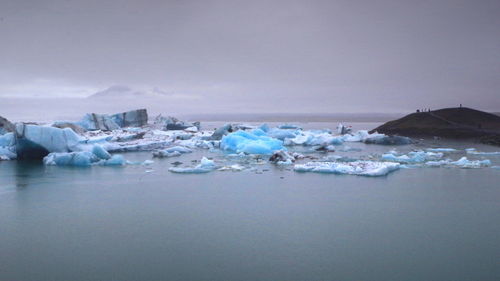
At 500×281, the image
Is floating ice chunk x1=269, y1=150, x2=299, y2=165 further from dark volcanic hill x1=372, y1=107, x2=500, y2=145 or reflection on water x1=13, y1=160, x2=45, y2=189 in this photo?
dark volcanic hill x1=372, y1=107, x2=500, y2=145

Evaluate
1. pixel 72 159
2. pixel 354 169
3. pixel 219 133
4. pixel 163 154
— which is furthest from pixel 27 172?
pixel 219 133

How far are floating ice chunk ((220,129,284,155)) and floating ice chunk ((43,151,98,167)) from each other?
5.43m

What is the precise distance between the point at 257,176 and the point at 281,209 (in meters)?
3.28

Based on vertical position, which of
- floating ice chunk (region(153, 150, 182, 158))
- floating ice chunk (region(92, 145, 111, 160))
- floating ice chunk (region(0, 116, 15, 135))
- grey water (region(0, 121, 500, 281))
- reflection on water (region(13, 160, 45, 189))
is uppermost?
floating ice chunk (region(0, 116, 15, 135))

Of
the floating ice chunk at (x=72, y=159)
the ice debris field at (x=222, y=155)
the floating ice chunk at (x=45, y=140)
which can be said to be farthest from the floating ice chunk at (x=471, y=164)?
the floating ice chunk at (x=45, y=140)

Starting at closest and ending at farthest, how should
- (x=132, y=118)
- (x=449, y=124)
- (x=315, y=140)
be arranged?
(x=315, y=140) < (x=449, y=124) < (x=132, y=118)

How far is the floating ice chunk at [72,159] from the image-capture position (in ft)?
38.2

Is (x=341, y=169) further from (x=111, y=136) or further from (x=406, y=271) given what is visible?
(x=111, y=136)

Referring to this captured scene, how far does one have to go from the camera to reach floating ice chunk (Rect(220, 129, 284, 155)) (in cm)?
1473

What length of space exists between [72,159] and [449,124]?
962 inches

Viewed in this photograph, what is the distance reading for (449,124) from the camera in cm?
2695

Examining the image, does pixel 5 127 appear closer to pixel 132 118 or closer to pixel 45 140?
pixel 45 140

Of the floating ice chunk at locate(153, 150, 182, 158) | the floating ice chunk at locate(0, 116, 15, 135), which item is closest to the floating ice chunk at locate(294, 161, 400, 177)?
the floating ice chunk at locate(153, 150, 182, 158)

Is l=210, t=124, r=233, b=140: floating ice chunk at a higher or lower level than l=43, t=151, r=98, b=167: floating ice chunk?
higher
